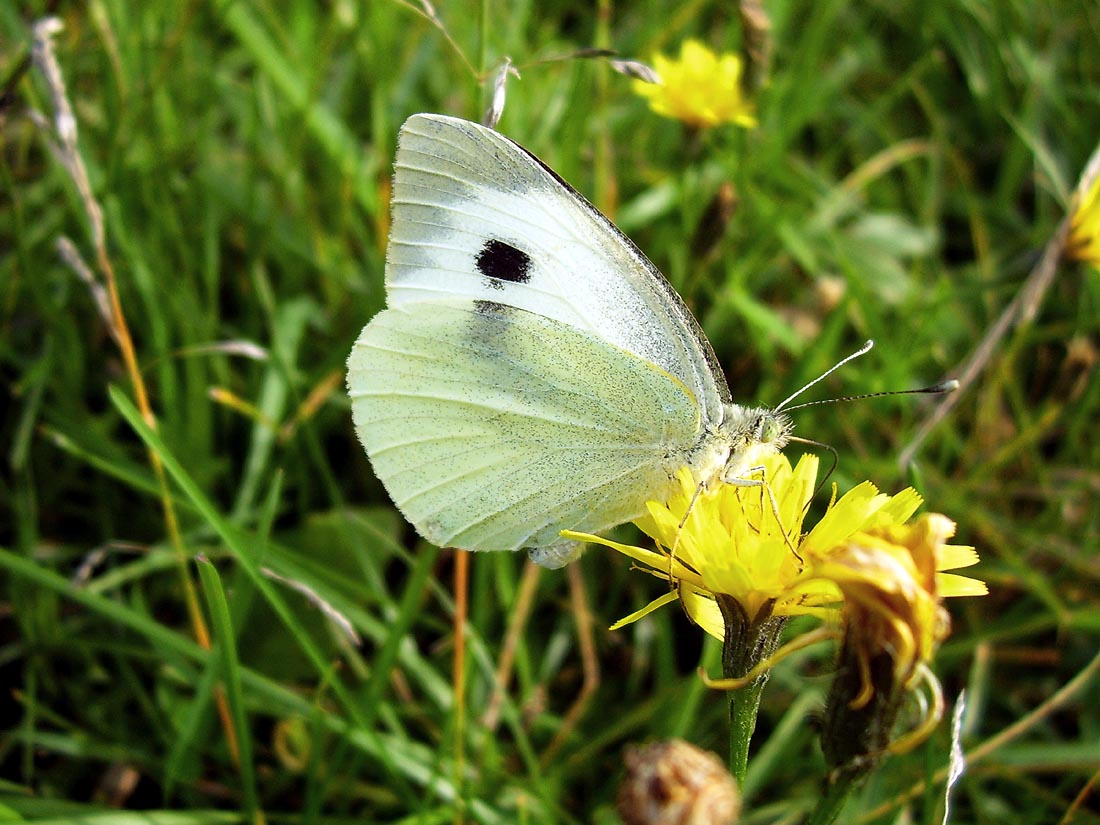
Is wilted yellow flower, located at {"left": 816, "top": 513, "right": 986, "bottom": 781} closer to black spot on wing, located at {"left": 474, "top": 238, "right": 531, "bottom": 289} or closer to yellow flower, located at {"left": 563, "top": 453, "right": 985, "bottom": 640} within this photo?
yellow flower, located at {"left": 563, "top": 453, "right": 985, "bottom": 640}

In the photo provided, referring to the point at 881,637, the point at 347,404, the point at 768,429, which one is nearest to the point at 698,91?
the point at 347,404

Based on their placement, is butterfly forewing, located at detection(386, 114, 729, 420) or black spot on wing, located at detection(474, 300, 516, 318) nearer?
butterfly forewing, located at detection(386, 114, 729, 420)

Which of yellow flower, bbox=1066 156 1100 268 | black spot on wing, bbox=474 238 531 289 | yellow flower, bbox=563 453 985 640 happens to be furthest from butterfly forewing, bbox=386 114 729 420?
yellow flower, bbox=1066 156 1100 268

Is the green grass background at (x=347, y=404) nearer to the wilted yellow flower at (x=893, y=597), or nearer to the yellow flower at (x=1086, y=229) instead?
the yellow flower at (x=1086, y=229)

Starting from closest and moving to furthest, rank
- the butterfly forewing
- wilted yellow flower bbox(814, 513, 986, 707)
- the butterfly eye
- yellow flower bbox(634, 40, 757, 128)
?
1. wilted yellow flower bbox(814, 513, 986, 707)
2. the butterfly eye
3. the butterfly forewing
4. yellow flower bbox(634, 40, 757, 128)

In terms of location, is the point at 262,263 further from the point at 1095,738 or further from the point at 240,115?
the point at 1095,738

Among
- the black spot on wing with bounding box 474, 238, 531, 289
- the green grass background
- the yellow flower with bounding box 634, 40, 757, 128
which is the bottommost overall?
the green grass background

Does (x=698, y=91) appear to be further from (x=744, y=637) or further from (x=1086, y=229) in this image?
(x=744, y=637)
